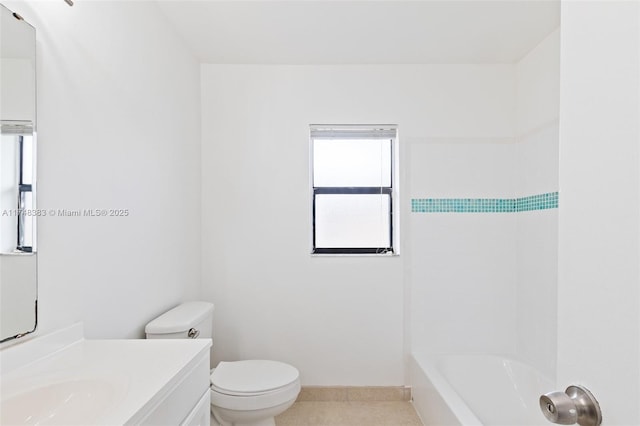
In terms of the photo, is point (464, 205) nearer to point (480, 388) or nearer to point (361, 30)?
point (480, 388)

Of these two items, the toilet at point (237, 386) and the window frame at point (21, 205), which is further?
the toilet at point (237, 386)

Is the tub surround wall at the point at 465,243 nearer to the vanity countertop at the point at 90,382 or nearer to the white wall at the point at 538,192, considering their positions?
the white wall at the point at 538,192

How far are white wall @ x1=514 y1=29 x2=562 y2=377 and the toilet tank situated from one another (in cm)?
202

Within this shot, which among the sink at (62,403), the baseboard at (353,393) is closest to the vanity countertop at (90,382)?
the sink at (62,403)

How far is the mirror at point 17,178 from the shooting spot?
47.6 inches

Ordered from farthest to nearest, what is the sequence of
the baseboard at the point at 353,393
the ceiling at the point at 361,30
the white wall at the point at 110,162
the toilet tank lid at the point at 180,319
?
the baseboard at the point at 353,393 → the ceiling at the point at 361,30 → the toilet tank lid at the point at 180,319 → the white wall at the point at 110,162

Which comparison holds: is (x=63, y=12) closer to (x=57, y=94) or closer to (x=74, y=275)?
(x=57, y=94)

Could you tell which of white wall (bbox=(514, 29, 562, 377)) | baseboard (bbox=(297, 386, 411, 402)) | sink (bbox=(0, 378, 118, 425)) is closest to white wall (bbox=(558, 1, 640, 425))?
sink (bbox=(0, 378, 118, 425))

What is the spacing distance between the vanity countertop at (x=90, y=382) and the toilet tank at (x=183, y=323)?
531 millimetres

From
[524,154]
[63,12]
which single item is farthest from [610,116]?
[524,154]

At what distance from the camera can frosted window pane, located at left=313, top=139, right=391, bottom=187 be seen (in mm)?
3115

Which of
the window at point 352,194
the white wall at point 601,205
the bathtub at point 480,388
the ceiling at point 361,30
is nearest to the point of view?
the white wall at point 601,205

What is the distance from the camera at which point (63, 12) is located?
4.78ft

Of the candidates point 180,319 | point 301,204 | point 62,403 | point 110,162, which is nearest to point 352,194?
point 301,204
